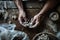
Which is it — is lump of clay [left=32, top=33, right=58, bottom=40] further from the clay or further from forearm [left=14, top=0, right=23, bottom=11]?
forearm [left=14, top=0, right=23, bottom=11]

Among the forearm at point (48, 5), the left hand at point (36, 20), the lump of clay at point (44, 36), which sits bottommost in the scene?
the lump of clay at point (44, 36)

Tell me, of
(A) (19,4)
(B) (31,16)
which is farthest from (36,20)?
(A) (19,4)

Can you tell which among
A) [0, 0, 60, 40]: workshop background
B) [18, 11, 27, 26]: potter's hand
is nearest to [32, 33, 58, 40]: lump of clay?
[0, 0, 60, 40]: workshop background

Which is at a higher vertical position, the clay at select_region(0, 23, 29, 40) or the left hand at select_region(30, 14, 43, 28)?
the left hand at select_region(30, 14, 43, 28)

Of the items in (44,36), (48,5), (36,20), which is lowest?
(44,36)

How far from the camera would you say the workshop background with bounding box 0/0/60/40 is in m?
1.69

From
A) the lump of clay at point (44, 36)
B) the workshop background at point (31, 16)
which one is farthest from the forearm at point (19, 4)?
the lump of clay at point (44, 36)

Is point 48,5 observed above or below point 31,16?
above

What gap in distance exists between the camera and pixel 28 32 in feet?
5.61

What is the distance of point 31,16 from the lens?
5.67ft

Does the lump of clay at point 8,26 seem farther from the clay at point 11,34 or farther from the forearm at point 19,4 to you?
the forearm at point 19,4

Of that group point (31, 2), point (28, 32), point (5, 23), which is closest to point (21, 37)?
point (28, 32)

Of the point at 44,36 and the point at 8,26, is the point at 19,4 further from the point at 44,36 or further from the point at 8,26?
the point at 44,36

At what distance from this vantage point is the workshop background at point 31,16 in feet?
5.55
